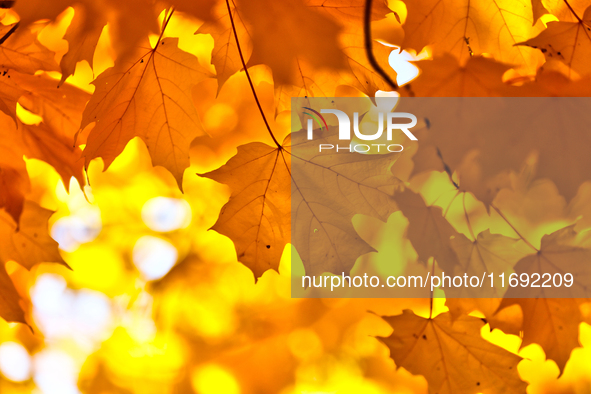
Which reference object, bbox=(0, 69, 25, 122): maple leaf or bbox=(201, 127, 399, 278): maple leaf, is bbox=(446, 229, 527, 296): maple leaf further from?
bbox=(0, 69, 25, 122): maple leaf

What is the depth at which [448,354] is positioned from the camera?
0.52m

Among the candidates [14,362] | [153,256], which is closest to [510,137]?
[153,256]

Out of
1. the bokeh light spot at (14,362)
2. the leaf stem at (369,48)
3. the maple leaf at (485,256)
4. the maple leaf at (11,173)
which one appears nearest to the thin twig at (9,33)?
the maple leaf at (11,173)

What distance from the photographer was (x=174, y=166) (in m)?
0.45

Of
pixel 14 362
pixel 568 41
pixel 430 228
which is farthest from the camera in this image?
pixel 14 362

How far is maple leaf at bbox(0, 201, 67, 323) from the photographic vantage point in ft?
1.86

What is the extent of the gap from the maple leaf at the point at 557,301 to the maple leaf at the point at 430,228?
0.09 meters

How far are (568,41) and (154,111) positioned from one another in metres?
0.50

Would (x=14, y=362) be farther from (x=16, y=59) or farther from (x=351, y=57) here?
(x=351, y=57)

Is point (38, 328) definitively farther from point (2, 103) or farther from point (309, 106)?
point (309, 106)

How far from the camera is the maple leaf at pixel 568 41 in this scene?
0.40m

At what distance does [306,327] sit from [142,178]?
1.98ft

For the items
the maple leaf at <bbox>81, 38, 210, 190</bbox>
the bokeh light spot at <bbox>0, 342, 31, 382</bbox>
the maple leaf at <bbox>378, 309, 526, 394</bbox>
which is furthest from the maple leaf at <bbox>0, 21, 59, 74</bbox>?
the bokeh light spot at <bbox>0, 342, 31, 382</bbox>

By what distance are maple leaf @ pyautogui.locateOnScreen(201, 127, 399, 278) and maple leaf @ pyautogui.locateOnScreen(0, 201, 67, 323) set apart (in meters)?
0.33
